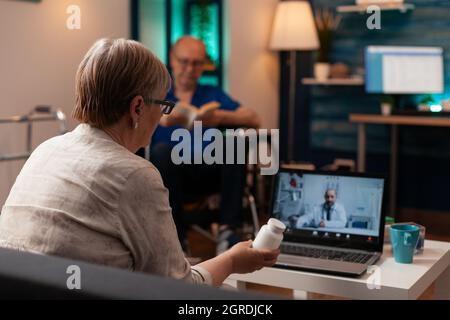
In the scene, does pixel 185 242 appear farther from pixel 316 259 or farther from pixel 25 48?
pixel 316 259

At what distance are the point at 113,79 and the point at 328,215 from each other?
0.95m

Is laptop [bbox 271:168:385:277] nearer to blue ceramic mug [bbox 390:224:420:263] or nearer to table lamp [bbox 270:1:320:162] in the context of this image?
blue ceramic mug [bbox 390:224:420:263]

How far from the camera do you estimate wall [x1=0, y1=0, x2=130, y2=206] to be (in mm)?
3559

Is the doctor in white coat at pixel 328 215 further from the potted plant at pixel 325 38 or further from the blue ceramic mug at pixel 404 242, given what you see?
the potted plant at pixel 325 38

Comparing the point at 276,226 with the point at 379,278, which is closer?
the point at 276,226

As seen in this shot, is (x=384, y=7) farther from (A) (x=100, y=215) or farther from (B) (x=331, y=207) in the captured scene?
(A) (x=100, y=215)

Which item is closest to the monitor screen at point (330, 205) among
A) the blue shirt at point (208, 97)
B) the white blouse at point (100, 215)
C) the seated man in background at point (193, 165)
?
the white blouse at point (100, 215)

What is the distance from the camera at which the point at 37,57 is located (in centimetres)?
373

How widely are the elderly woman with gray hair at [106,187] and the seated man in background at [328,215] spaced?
0.68m

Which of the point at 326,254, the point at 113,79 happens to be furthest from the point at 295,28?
the point at 113,79

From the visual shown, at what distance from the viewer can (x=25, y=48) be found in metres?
3.65

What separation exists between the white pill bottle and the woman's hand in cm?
1

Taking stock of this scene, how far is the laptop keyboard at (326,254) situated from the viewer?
1.98 meters
